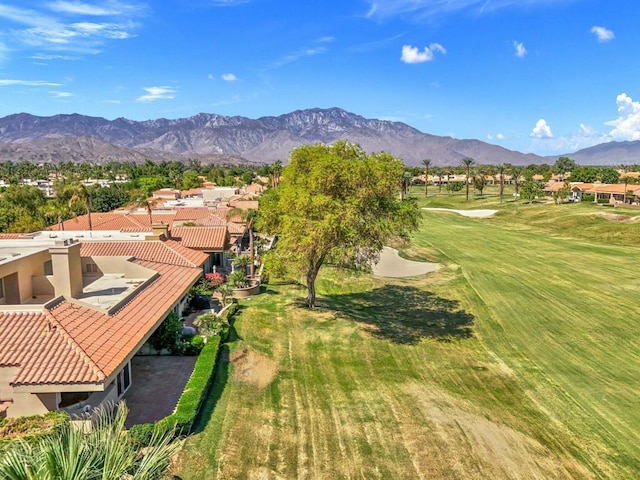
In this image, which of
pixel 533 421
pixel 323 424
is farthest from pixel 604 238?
pixel 323 424

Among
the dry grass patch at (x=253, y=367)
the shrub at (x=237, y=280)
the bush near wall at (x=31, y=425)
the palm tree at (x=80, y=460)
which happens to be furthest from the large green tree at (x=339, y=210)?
the palm tree at (x=80, y=460)

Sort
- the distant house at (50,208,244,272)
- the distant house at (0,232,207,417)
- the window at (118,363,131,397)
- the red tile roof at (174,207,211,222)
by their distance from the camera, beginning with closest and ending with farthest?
the distant house at (0,232,207,417) → the window at (118,363,131,397) → the distant house at (50,208,244,272) → the red tile roof at (174,207,211,222)

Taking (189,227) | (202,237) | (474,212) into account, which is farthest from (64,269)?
(474,212)

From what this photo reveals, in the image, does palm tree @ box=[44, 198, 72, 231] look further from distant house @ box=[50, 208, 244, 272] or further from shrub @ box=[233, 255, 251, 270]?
shrub @ box=[233, 255, 251, 270]

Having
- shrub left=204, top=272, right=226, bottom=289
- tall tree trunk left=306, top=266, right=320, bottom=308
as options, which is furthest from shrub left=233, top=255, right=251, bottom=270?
tall tree trunk left=306, top=266, right=320, bottom=308

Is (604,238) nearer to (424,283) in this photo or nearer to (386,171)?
(424,283)

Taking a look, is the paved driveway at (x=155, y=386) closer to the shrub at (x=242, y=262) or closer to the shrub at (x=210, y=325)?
the shrub at (x=210, y=325)
